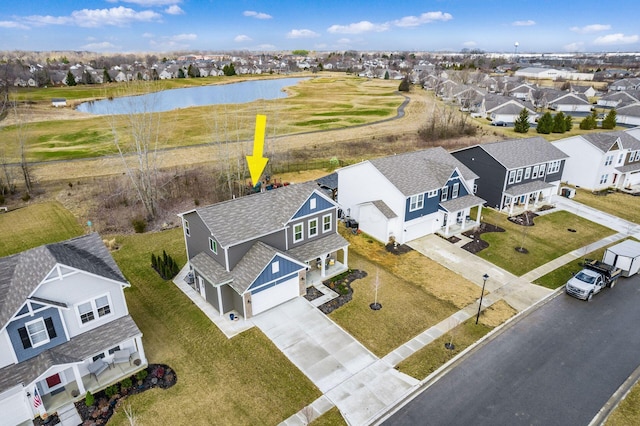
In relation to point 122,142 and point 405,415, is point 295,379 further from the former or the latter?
point 122,142

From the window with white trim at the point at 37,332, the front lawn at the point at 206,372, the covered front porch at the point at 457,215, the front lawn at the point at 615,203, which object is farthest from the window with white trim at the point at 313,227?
the front lawn at the point at 615,203

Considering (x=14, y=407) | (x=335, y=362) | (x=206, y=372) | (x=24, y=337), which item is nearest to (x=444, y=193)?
(x=335, y=362)

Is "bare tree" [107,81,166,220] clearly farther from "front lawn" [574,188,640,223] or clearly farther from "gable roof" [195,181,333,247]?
"front lawn" [574,188,640,223]

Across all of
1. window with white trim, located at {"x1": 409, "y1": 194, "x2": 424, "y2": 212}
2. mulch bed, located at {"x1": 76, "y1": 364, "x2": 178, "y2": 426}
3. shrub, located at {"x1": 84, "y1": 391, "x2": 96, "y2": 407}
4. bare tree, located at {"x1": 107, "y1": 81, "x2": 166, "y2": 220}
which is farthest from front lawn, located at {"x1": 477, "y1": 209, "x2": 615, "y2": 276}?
bare tree, located at {"x1": 107, "y1": 81, "x2": 166, "y2": 220}

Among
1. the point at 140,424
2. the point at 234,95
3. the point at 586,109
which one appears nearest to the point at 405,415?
the point at 140,424

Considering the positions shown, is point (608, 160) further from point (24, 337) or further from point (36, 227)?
point (36, 227)
